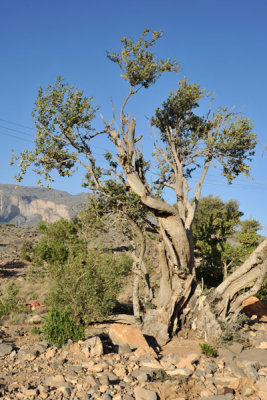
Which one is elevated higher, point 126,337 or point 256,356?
point 126,337

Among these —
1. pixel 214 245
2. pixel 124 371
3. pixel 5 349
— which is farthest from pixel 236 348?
pixel 214 245

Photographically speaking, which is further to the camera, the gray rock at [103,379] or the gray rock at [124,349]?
the gray rock at [124,349]

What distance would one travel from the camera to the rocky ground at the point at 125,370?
25.6 feet

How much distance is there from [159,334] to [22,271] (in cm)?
2416

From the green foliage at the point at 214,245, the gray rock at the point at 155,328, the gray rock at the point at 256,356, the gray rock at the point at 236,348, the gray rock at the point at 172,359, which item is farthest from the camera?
the green foliage at the point at 214,245

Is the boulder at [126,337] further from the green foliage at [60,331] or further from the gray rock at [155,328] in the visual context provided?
the gray rock at [155,328]

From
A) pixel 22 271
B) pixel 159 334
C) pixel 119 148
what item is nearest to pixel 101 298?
pixel 159 334

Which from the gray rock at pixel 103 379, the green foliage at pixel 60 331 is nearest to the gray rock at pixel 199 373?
the gray rock at pixel 103 379

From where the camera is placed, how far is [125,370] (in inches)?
356

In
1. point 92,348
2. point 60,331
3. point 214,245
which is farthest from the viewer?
point 214,245

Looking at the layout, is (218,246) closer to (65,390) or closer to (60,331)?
(60,331)

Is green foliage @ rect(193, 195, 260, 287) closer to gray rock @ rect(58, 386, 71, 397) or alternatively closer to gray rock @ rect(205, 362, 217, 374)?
gray rock @ rect(205, 362, 217, 374)

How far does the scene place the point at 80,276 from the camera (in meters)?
12.9

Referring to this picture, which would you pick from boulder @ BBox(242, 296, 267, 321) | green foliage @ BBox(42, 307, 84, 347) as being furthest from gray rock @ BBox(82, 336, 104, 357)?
boulder @ BBox(242, 296, 267, 321)
